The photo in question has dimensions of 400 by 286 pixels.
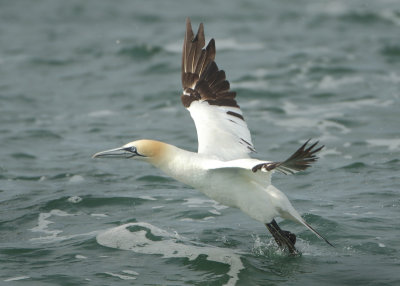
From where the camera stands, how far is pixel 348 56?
59.5 feet

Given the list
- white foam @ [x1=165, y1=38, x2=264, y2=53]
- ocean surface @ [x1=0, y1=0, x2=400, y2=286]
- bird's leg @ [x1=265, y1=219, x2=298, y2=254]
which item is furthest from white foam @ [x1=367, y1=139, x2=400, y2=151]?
white foam @ [x1=165, y1=38, x2=264, y2=53]

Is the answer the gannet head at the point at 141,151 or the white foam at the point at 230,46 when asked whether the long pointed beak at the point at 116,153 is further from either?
the white foam at the point at 230,46

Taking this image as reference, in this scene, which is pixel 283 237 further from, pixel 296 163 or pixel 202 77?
pixel 202 77

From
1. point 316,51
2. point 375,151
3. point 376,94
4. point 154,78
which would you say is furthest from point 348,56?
point 375,151

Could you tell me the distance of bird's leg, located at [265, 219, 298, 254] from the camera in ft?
28.0

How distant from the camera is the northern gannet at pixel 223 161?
813cm

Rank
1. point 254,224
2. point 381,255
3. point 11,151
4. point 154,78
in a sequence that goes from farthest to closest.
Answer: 1. point 154,78
2. point 11,151
3. point 254,224
4. point 381,255

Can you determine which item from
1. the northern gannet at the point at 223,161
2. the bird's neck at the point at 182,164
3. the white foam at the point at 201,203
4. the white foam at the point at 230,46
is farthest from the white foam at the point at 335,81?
the bird's neck at the point at 182,164

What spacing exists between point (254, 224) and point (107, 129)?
18.1ft

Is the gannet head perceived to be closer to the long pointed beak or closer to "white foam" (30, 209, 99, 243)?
the long pointed beak

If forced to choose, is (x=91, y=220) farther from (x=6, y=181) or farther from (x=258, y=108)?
(x=258, y=108)

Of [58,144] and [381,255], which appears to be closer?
[381,255]

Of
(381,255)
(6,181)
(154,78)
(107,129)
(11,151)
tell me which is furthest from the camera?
(154,78)

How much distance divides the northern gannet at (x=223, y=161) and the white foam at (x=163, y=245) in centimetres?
58
